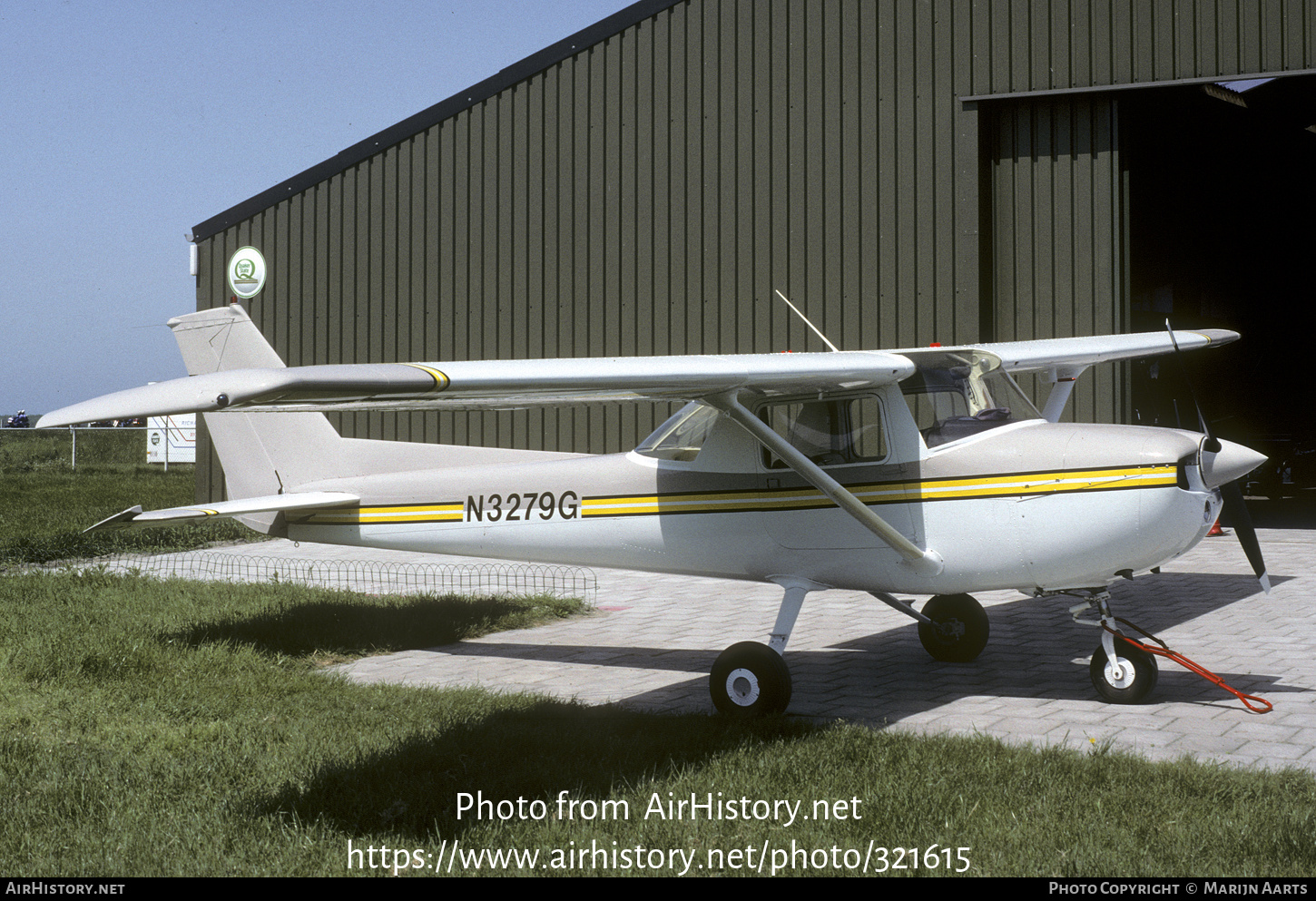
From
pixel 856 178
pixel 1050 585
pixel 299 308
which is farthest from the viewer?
pixel 299 308

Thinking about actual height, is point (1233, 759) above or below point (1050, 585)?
below

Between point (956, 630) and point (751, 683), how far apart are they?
2.23 meters

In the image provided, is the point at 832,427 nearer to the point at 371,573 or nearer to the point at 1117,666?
the point at 1117,666

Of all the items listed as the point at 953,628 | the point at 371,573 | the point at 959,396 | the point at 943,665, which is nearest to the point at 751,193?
the point at 371,573

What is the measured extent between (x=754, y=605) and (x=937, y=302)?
576 cm

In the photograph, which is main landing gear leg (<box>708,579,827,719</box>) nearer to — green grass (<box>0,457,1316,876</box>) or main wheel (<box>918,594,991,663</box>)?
green grass (<box>0,457,1316,876</box>)

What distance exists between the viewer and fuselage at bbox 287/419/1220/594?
604 centimetres

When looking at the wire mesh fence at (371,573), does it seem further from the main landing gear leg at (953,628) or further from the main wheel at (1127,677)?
the main wheel at (1127,677)

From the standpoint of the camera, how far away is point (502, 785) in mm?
4957

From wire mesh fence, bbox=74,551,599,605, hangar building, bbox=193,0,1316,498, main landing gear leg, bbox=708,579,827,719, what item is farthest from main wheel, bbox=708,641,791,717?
hangar building, bbox=193,0,1316,498

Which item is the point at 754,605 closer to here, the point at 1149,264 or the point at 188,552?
the point at 188,552

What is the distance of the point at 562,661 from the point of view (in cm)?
825

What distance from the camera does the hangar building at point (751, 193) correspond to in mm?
13883

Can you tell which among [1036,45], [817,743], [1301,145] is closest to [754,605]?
[817,743]
